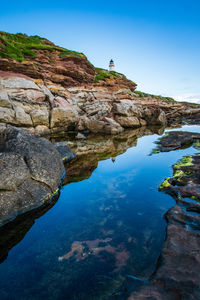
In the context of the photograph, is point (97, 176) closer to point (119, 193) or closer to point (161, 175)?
point (119, 193)

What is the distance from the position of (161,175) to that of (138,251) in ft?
16.9

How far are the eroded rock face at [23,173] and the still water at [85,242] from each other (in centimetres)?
44

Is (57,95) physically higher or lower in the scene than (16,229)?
higher

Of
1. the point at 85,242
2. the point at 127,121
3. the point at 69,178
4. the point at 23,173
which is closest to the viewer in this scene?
the point at 85,242

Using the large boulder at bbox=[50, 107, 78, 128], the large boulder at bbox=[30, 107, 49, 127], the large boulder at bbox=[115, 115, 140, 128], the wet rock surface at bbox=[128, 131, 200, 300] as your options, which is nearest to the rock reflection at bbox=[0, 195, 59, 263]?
the wet rock surface at bbox=[128, 131, 200, 300]

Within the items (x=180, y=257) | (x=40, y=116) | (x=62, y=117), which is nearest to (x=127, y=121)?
(x=62, y=117)

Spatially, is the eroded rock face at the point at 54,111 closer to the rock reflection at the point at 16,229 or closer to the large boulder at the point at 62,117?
the large boulder at the point at 62,117

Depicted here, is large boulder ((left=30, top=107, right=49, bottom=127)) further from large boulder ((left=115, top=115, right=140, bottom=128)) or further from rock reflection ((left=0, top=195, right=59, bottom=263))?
rock reflection ((left=0, top=195, right=59, bottom=263))

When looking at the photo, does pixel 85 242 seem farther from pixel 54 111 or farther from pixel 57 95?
pixel 57 95

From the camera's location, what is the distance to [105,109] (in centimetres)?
2467

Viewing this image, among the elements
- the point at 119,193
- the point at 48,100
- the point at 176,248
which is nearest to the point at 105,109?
the point at 48,100

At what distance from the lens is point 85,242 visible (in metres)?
4.30

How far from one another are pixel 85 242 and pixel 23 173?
10.8 feet

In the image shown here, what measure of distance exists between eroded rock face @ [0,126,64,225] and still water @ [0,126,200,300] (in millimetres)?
A: 441
